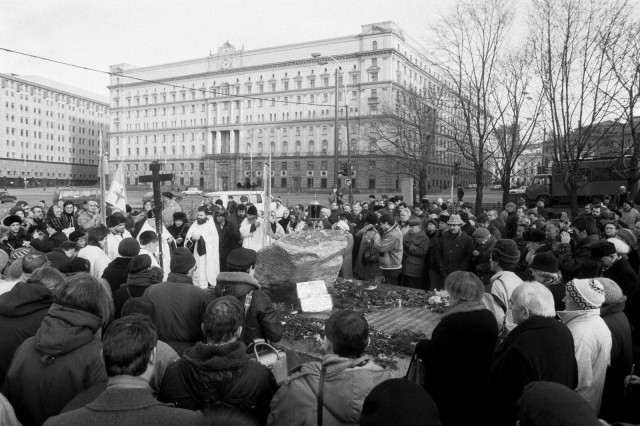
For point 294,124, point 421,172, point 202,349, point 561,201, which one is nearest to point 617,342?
point 202,349

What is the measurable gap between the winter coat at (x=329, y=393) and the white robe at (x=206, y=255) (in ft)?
22.7

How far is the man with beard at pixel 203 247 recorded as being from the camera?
30.3 feet

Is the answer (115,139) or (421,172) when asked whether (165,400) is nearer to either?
(421,172)

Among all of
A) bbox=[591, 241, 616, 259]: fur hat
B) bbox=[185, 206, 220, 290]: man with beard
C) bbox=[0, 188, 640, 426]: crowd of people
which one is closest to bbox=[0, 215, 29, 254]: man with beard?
bbox=[185, 206, 220, 290]: man with beard

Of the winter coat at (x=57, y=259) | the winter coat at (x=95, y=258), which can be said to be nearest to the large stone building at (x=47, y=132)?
the winter coat at (x=95, y=258)

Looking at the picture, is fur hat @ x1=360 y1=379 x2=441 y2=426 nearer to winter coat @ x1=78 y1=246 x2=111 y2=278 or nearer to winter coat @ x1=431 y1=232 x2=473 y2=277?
winter coat @ x1=78 y1=246 x2=111 y2=278

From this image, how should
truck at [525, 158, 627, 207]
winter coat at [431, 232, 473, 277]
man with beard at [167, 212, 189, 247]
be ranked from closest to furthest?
winter coat at [431, 232, 473, 277] < man with beard at [167, 212, 189, 247] < truck at [525, 158, 627, 207]

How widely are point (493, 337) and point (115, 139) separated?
119047 millimetres

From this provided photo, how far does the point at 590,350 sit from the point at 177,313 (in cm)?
310

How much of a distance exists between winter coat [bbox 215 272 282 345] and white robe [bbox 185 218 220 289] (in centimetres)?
534

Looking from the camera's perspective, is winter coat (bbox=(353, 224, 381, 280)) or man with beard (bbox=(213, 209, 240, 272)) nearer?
winter coat (bbox=(353, 224, 381, 280))

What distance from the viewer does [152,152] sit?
10812cm

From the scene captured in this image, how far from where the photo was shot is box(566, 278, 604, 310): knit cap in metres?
3.65

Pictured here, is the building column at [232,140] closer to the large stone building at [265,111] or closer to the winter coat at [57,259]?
the large stone building at [265,111]
